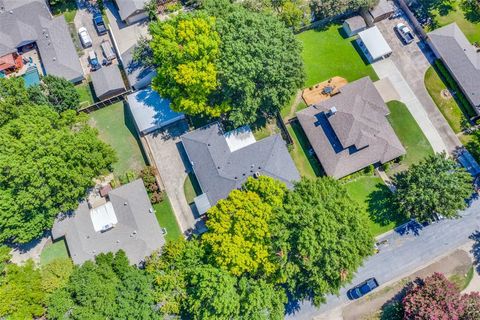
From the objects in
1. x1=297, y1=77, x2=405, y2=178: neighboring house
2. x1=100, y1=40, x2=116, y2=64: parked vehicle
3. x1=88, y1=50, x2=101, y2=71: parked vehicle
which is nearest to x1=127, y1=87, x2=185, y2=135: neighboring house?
x1=100, y1=40, x2=116, y2=64: parked vehicle

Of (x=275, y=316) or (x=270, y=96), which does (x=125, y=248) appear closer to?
(x=275, y=316)

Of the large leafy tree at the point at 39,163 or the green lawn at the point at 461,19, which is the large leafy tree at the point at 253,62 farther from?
the green lawn at the point at 461,19

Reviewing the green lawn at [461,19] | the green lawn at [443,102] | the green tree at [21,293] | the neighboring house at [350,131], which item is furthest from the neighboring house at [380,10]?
the green tree at [21,293]

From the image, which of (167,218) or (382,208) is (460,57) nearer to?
(382,208)

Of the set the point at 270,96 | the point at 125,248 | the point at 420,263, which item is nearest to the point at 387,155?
the point at 420,263

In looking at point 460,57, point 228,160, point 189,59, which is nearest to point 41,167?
point 189,59

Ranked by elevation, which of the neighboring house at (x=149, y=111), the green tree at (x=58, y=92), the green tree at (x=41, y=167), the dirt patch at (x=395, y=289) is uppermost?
the green tree at (x=58, y=92)
